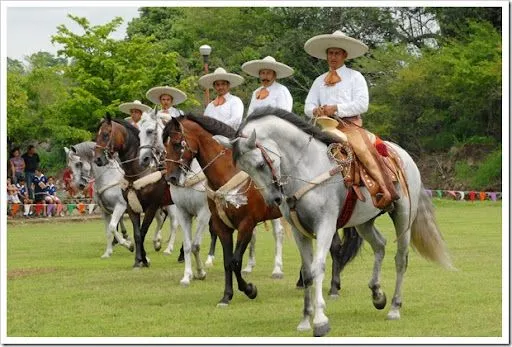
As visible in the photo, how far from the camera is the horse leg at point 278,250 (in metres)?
13.9

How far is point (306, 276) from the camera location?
31.3 feet

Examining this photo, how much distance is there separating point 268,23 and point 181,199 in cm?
3611

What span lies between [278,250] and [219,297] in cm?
233

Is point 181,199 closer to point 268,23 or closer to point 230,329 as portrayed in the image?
point 230,329

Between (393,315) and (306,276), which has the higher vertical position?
(306,276)

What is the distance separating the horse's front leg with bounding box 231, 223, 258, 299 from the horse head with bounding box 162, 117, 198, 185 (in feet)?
3.43

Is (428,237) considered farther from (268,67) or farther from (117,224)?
(117,224)

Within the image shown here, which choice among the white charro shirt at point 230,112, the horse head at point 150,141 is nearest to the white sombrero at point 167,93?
the horse head at point 150,141

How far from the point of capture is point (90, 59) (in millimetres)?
34562

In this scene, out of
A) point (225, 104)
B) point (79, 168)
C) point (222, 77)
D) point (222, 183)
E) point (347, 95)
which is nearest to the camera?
point (347, 95)

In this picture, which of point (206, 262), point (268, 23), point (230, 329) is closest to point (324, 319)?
point (230, 329)

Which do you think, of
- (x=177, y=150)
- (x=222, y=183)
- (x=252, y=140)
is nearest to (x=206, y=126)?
(x=177, y=150)

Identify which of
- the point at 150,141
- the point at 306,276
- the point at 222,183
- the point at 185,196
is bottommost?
the point at 306,276

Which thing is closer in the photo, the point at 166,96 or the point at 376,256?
the point at 376,256
